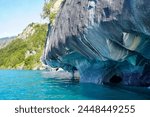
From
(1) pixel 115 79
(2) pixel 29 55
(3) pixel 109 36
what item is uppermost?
(3) pixel 109 36

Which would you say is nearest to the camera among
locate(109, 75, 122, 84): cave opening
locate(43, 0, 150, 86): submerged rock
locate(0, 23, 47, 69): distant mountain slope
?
locate(43, 0, 150, 86): submerged rock

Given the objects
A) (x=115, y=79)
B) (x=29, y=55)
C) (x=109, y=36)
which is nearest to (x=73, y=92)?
(x=109, y=36)

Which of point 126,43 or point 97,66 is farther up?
point 126,43

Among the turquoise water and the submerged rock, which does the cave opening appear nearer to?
the submerged rock

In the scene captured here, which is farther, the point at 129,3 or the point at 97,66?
the point at 97,66

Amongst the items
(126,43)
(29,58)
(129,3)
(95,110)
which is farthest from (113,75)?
(29,58)

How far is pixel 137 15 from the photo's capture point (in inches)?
762

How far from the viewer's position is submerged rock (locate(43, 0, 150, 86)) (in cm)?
2038

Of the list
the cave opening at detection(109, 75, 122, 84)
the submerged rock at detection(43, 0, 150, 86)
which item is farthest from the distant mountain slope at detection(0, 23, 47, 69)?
the submerged rock at detection(43, 0, 150, 86)

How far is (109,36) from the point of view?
78.9 feet

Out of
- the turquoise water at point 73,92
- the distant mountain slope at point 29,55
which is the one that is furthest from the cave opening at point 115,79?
the distant mountain slope at point 29,55

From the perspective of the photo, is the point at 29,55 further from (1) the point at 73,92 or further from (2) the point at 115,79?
(1) the point at 73,92

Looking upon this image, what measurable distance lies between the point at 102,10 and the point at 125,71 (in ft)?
50.7

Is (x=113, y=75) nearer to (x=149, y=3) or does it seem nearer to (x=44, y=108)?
(x=149, y=3)
